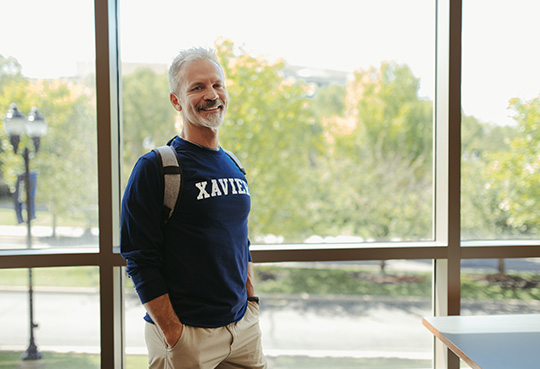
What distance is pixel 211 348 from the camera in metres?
1.29

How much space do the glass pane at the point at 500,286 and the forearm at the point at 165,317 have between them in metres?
1.56

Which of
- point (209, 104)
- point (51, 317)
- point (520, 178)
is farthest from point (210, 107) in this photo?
point (520, 178)

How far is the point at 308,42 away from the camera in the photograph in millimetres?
2111

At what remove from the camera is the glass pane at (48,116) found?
72.1 inches

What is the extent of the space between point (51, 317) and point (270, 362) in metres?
1.12

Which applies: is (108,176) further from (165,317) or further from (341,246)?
(341,246)

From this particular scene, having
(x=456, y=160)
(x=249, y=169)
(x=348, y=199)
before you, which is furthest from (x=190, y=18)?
(x=456, y=160)

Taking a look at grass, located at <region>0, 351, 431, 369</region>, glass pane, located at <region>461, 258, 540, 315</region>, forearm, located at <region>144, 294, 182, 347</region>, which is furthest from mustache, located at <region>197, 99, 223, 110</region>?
glass pane, located at <region>461, 258, 540, 315</region>

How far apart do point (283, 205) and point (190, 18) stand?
112cm

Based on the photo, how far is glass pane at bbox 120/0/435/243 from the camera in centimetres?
202

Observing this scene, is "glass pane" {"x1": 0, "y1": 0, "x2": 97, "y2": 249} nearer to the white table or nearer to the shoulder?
the shoulder

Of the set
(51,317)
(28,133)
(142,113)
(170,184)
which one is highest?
(142,113)

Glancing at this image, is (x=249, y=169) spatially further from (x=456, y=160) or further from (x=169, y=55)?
(x=456, y=160)

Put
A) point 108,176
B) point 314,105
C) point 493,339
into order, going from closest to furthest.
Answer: point 493,339, point 108,176, point 314,105
